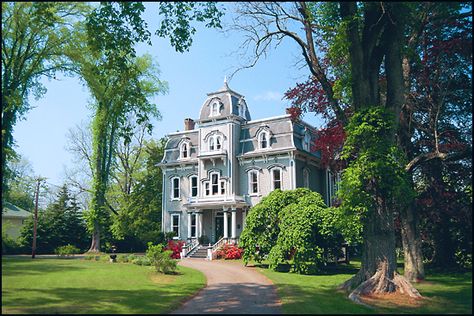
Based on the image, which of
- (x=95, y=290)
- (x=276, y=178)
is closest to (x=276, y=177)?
(x=276, y=178)

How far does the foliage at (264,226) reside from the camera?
75.8ft

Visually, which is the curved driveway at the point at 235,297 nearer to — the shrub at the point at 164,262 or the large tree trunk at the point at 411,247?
the shrub at the point at 164,262

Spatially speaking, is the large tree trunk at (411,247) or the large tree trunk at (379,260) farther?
the large tree trunk at (411,247)

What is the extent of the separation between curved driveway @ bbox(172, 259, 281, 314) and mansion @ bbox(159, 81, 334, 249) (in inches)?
546

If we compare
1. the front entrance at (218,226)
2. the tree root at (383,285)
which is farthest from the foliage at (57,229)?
the tree root at (383,285)

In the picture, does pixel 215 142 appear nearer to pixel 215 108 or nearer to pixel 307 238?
pixel 215 108

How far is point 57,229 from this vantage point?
35.4 metres

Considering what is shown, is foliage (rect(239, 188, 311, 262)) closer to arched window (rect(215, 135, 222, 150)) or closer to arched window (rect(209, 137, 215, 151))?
arched window (rect(215, 135, 222, 150))

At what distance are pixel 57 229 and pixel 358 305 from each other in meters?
30.1

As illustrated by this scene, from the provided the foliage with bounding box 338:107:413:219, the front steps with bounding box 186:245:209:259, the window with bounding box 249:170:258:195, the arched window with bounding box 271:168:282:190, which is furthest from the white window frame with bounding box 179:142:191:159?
the foliage with bounding box 338:107:413:219

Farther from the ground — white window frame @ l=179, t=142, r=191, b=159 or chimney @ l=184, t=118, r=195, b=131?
chimney @ l=184, t=118, r=195, b=131

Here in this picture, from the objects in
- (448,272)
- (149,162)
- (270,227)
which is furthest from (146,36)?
(149,162)

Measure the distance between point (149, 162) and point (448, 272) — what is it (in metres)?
31.0

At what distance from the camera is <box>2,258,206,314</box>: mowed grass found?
1057 cm
